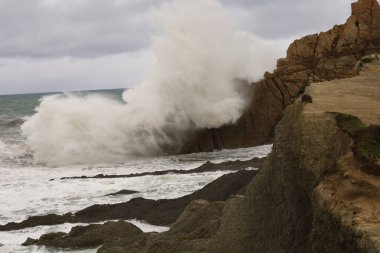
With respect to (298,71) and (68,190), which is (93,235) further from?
(298,71)

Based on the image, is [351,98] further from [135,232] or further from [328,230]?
[135,232]

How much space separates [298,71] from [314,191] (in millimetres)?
18434

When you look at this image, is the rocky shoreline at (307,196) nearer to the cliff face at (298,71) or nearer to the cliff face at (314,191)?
the cliff face at (314,191)

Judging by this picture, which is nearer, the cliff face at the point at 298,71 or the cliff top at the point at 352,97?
the cliff top at the point at 352,97

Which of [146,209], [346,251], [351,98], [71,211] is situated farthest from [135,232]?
[346,251]

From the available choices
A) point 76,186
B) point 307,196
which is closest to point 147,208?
point 76,186

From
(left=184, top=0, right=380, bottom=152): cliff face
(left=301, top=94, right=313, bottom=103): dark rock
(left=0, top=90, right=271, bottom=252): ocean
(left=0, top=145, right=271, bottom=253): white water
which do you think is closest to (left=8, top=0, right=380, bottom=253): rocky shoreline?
(left=301, top=94, right=313, bottom=103): dark rock

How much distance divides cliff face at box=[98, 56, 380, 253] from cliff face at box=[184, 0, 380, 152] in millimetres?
15519

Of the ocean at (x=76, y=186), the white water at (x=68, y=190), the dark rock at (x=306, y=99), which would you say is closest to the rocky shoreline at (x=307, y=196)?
the dark rock at (x=306, y=99)

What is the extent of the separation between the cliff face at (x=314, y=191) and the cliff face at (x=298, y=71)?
611 inches

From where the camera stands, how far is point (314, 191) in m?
3.65

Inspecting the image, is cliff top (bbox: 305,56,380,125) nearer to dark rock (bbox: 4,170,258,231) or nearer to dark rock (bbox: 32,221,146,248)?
dark rock (bbox: 32,221,146,248)

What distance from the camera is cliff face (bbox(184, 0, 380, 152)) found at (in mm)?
20141

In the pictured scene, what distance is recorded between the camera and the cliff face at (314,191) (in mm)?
3289
